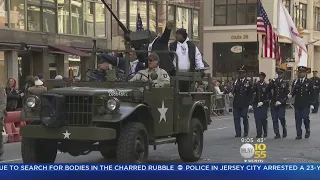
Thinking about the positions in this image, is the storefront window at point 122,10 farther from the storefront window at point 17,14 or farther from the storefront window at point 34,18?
the storefront window at point 17,14

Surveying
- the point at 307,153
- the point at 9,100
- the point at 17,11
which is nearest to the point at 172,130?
the point at 307,153

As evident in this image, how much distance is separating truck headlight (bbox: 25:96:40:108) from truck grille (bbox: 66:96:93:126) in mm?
453

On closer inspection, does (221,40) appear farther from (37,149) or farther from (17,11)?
(37,149)

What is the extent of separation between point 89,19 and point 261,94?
53.9ft

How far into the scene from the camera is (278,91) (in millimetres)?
14477

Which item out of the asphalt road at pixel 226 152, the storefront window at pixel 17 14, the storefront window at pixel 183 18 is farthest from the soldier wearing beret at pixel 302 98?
the storefront window at pixel 183 18

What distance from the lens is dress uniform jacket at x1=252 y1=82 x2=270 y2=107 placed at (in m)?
14.4

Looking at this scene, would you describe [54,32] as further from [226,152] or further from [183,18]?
[226,152]

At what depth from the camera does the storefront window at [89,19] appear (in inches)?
1129

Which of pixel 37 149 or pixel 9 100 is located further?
pixel 9 100

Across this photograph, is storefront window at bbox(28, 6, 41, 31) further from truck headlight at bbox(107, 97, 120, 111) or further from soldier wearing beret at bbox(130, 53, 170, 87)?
truck headlight at bbox(107, 97, 120, 111)

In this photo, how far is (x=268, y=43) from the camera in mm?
18609

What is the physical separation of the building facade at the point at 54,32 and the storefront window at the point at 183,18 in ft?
12.8

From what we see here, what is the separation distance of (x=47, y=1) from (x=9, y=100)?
11332 mm
